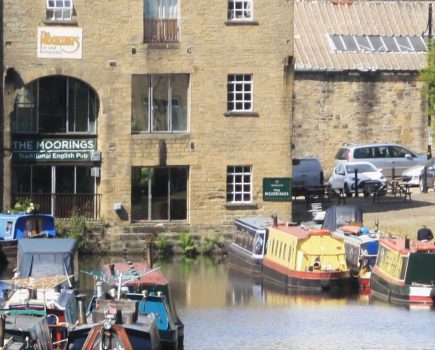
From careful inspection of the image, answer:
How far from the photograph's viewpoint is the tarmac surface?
62.6 m

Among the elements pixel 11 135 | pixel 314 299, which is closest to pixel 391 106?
pixel 11 135

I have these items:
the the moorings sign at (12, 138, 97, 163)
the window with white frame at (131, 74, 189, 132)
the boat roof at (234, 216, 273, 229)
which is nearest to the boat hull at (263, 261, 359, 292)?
the boat roof at (234, 216, 273, 229)

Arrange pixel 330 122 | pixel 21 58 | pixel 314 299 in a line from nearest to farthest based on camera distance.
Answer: pixel 314 299 < pixel 21 58 < pixel 330 122

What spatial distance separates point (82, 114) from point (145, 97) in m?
2.33

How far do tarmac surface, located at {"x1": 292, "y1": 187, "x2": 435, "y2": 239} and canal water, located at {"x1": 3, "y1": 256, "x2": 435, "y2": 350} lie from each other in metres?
7.26

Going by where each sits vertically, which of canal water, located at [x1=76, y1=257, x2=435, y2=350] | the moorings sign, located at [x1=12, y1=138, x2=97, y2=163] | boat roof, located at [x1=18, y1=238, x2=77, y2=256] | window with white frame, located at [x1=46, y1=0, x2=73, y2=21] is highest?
window with white frame, located at [x1=46, y1=0, x2=73, y2=21]

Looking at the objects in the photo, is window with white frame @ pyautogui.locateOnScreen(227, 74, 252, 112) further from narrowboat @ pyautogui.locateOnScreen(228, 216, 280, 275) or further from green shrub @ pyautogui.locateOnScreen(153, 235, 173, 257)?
green shrub @ pyautogui.locateOnScreen(153, 235, 173, 257)

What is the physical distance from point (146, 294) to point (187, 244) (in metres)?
20.9

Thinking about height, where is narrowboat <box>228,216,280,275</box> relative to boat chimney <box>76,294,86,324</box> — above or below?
above

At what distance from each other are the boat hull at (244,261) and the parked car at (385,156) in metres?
18.5

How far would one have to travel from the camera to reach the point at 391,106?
8281cm

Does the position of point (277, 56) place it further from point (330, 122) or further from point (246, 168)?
point (330, 122)

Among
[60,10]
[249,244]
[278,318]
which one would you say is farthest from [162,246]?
[278,318]

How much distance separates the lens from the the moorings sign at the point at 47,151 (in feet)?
204
